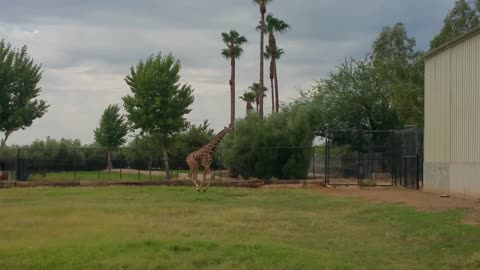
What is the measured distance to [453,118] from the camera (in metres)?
26.7

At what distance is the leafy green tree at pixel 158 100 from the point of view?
2039 inches

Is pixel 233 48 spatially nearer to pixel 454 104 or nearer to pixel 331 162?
pixel 331 162

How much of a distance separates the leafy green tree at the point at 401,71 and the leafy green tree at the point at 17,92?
27670 mm

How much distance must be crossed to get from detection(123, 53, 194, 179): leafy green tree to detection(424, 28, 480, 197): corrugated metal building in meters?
25.7

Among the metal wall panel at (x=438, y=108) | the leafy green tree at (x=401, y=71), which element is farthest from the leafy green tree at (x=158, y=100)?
the metal wall panel at (x=438, y=108)

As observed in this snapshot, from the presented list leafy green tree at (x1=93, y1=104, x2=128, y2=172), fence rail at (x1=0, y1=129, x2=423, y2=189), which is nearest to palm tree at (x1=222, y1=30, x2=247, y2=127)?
fence rail at (x1=0, y1=129, x2=423, y2=189)

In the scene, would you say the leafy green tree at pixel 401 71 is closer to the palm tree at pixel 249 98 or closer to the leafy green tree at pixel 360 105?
the leafy green tree at pixel 360 105

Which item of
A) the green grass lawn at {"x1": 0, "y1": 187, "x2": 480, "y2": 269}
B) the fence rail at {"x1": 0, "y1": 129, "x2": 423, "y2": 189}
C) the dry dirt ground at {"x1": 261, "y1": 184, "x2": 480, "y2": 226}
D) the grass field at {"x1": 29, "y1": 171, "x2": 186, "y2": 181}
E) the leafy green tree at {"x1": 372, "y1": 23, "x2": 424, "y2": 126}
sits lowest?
the green grass lawn at {"x1": 0, "y1": 187, "x2": 480, "y2": 269}

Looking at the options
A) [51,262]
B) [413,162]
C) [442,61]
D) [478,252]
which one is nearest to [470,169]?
[442,61]

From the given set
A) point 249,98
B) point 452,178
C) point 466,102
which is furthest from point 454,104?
point 249,98

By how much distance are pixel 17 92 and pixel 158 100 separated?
44.3ft

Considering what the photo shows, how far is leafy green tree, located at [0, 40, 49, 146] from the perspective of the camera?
5525 centimetres

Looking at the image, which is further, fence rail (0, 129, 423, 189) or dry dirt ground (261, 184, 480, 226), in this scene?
fence rail (0, 129, 423, 189)

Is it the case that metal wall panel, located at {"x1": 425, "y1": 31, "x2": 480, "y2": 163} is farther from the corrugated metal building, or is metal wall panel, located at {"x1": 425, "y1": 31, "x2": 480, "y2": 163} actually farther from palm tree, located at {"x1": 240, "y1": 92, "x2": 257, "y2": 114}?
palm tree, located at {"x1": 240, "y1": 92, "x2": 257, "y2": 114}
